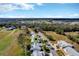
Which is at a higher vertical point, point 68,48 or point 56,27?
point 56,27

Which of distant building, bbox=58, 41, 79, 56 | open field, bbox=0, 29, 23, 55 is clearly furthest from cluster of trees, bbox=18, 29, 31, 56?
distant building, bbox=58, 41, 79, 56

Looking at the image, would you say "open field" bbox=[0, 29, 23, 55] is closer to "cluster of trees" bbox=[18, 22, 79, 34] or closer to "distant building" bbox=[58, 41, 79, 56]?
"cluster of trees" bbox=[18, 22, 79, 34]

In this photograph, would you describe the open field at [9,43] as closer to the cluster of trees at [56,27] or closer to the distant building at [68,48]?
the cluster of trees at [56,27]

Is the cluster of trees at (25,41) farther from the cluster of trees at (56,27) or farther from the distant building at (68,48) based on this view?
the distant building at (68,48)

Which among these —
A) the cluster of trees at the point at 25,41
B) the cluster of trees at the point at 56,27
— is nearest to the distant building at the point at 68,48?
the cluster of trees at the point at 56,27

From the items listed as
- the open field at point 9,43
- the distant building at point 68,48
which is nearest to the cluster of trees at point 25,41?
the open field at point 9,43

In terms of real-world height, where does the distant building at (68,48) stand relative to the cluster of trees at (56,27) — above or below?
below

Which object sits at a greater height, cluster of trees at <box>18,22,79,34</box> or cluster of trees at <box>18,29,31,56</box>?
cluster of trees at <box>18,22,79,34</box>

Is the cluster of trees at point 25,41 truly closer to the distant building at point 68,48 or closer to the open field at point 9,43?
the open field at point 9,43

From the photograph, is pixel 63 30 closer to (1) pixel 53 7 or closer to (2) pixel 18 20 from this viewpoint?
(1) pixel 53 7

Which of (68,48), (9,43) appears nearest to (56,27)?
(68,48)

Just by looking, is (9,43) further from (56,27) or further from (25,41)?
(56,27)
